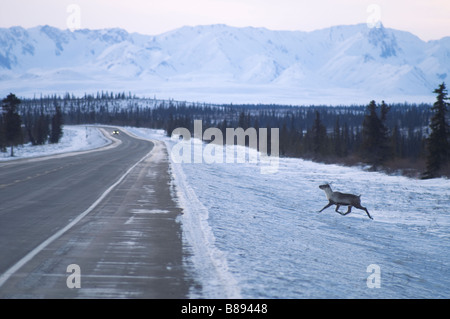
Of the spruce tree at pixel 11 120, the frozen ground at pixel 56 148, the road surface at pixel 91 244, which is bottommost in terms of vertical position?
the frozen ground at pixel 56 148

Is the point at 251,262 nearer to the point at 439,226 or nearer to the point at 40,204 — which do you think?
the point at 40,204

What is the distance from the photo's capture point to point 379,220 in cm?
1584

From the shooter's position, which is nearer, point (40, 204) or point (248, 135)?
point (40, 204)

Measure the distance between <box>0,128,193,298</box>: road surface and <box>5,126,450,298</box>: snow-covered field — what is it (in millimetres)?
477

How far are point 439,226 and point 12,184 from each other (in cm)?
1509

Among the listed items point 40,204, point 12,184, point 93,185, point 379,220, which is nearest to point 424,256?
point 379,220

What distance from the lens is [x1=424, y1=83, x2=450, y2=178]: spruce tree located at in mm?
33781

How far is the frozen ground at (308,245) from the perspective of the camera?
6484 millimetres

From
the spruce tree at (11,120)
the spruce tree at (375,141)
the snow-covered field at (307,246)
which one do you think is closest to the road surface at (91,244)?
the snow-covered field at (307,246)

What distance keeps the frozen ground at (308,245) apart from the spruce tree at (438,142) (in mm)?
14582

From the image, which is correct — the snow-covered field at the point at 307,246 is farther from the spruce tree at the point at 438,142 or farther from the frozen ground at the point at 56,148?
the frozen ground at the point at 56,148

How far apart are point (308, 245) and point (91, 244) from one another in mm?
→ 4151

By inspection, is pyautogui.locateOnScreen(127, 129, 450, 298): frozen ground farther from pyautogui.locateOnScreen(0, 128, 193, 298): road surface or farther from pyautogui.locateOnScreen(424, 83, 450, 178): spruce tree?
pyautogui.locateOnScreen(424, 83, 450, 178): spruce tree

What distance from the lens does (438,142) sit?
35.2 m
